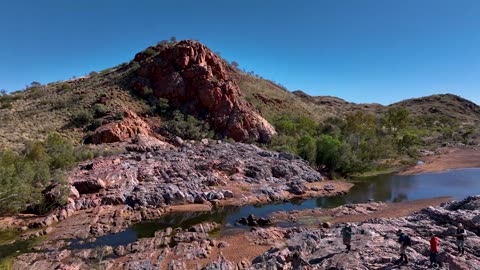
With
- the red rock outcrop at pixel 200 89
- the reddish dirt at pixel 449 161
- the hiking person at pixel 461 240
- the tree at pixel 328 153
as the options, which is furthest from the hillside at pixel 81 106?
the hiking person at pixel 461 240

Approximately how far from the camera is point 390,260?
1677cm

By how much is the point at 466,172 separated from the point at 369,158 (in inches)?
586

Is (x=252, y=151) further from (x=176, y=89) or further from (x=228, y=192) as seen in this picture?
(x=176, y=89)

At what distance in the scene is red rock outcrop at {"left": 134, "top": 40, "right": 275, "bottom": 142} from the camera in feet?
200

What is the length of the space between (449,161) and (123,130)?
60819 mm

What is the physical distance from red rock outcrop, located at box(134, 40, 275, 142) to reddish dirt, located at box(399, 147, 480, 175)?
27.2m

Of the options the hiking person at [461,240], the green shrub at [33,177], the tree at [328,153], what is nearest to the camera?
the hiking person at [461,240]

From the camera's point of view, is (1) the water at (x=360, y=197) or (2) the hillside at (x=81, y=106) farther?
(2) the hillside at (x=81, y=106)

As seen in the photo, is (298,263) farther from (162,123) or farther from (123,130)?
(162,123)

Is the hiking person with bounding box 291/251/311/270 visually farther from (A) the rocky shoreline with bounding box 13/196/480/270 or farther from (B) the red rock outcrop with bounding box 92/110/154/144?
(B) the red rock outcrop with bounding box 92/110/154/144

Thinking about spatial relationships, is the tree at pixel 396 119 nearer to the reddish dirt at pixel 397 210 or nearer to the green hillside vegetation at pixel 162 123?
the green hillside vegetation at pixel 162 123

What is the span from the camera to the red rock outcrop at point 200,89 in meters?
60.9

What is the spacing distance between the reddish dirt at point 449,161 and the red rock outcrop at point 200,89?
27160mm

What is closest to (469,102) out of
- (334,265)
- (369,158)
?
(369,158)
